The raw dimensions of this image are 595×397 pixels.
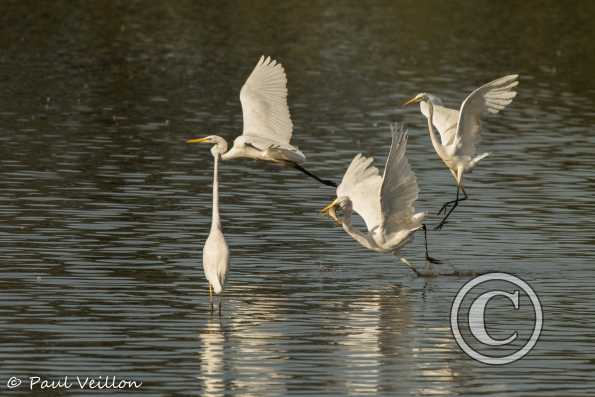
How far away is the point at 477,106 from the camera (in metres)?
19.2

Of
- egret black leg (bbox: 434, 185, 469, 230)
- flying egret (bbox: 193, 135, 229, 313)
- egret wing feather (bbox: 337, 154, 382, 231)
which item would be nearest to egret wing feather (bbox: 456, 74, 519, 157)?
egret black leg (bbox: 434, 185, 469, 230)

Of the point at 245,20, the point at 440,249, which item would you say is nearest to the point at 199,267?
the point at 440,249

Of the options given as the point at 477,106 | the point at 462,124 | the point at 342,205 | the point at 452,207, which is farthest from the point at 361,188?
the point at 452,207

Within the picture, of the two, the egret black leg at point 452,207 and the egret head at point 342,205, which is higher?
the egret head at point 342,205

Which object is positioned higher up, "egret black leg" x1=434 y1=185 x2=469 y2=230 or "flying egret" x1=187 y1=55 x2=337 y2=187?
"flying egret" x1=187 y1=55 x2=337 y2=187

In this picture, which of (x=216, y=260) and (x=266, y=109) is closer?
(x=216, y=260)

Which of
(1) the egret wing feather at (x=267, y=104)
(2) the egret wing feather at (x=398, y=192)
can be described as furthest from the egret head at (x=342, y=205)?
(1) the egret wing feather at (x=267, y=104)

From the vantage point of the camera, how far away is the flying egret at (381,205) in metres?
16.5

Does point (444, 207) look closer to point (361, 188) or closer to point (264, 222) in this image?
point (264, 222)

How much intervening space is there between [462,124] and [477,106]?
428mm

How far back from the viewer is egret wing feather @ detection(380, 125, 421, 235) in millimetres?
15953

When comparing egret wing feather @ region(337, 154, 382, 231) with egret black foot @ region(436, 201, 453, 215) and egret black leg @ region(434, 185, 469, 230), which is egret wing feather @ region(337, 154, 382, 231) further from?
egret black foot @ region(436, 201, 453, 215)

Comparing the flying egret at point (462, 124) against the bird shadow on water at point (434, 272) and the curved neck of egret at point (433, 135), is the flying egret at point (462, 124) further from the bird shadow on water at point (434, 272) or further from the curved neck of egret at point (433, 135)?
the bird shadow on water at point (434, 272)

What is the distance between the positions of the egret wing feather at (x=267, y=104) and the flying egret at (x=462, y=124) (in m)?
1.89
